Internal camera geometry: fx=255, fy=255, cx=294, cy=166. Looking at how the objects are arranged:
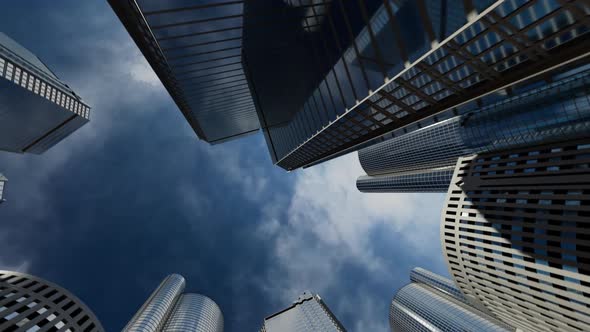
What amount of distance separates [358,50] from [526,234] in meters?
51.2

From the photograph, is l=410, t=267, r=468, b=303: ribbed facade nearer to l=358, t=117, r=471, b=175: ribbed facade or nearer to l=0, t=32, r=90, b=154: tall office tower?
l=358, t=117, r=471, b=175: ribbed facade

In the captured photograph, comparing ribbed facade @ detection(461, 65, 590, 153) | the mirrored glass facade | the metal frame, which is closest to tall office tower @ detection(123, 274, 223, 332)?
the mirrored glass facade

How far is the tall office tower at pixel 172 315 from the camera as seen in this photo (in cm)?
14188

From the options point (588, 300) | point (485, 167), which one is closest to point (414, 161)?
point (485, 167)

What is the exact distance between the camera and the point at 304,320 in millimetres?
146875

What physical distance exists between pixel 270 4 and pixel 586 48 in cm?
2225

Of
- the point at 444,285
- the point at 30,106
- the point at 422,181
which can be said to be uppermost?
the point at 30,106

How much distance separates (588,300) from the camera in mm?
38500

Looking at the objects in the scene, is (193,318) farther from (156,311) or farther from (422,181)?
(422,181)

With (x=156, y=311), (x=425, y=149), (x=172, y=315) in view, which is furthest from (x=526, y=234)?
(x=172, y=315)

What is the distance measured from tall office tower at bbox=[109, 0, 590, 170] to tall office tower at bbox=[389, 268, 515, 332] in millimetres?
144111

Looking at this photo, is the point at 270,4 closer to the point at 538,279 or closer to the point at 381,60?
the point at 381,60

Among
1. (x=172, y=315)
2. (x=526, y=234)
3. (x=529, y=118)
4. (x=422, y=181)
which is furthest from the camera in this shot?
(x=172, y=315)

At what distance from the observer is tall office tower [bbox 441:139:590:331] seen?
41000 millimetres
